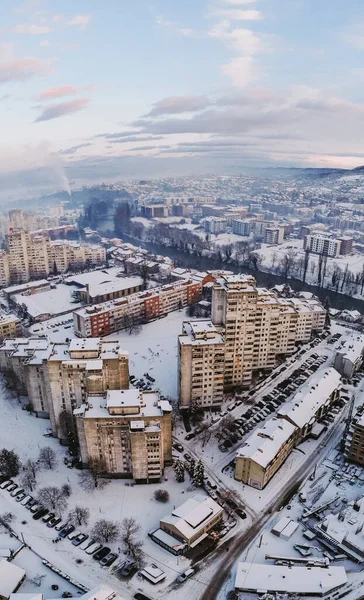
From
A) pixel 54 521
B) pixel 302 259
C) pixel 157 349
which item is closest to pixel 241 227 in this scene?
pixel 302 259

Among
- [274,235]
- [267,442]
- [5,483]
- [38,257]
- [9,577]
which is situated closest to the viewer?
[9,577]

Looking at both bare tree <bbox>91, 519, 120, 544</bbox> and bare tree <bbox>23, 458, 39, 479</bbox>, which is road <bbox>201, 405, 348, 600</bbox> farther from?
bare tree <bbox>23, 458, 39, 479</bbox>

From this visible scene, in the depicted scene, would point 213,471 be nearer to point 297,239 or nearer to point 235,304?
point 235,304

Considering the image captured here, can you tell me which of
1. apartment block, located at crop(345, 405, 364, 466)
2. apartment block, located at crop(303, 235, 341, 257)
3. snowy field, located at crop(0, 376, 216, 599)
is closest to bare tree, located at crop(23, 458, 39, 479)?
snowy field, located at crop(0, 376, 216, 599)

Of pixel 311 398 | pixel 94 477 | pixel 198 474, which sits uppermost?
pixel 311 398

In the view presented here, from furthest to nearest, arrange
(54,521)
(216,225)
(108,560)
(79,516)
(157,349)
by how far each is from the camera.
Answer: (216,225)
(157,349)
(54,521)
(79,516)
(108,560)

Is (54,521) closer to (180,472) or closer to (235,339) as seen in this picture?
(180,472)

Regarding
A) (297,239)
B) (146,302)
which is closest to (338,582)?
(146,302)
